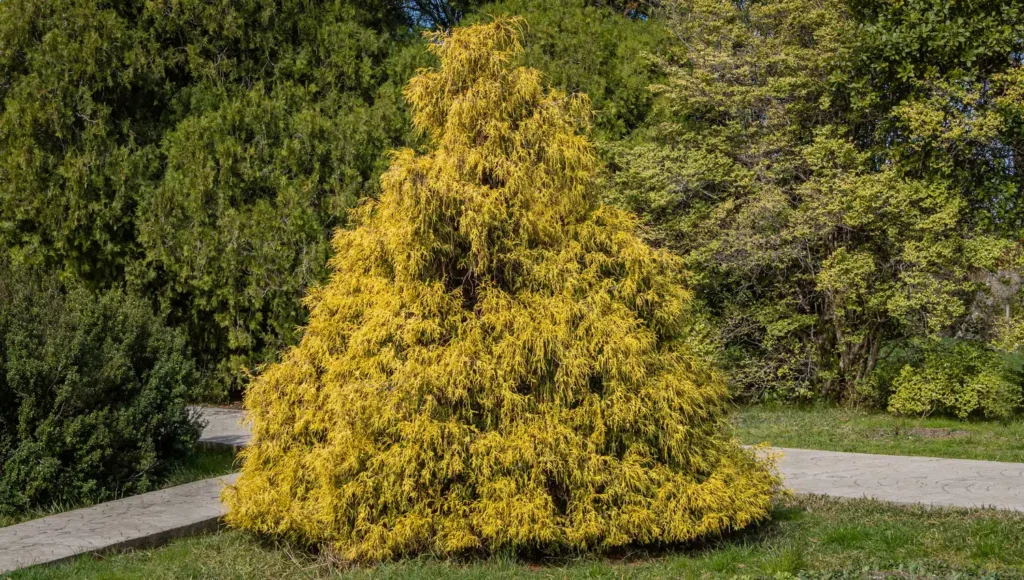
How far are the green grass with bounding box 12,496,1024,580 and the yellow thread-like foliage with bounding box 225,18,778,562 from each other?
154mm

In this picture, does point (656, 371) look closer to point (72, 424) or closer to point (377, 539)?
point (377, 539)

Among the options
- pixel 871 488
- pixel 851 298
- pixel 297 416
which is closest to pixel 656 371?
pixel 297 416

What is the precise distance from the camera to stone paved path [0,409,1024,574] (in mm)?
5711

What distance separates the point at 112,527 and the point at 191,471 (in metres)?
1.91

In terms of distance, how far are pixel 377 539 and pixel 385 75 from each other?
992 cm

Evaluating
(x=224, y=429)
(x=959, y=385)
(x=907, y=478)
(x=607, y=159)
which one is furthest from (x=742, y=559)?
(x=607, y=159)

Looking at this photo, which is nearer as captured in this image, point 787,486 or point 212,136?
point 787,486

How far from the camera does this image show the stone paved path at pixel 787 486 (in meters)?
5.71

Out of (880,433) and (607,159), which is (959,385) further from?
(607,159)

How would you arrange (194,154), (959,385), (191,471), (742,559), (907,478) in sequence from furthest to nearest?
1. (194,154)
2. (959,385)
3. (191,471)
4. (907,478)
5. (742,559)

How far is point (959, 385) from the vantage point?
1139 cm

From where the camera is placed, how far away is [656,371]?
5.41m

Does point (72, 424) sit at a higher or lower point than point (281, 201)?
lower

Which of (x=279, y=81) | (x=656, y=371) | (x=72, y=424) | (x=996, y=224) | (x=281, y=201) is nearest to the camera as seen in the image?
(x=656, y=371)
